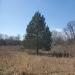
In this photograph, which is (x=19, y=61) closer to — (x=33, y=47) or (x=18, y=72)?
(x=18, y=72)

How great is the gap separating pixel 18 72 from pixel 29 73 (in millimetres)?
484

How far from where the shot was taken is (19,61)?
36.6ft

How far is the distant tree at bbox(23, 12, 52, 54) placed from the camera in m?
39.6

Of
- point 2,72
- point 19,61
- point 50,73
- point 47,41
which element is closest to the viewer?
point 2,72

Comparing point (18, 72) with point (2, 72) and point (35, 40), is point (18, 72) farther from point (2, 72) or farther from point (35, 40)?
point (35, 40)

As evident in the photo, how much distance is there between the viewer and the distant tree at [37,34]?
39.6m

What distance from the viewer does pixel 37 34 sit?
40.7m

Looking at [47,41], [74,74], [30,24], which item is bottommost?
[74,74]

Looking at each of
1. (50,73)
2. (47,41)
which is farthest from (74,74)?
(47,41)

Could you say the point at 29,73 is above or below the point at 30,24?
below

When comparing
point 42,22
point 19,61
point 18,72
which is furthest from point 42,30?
point 18,72

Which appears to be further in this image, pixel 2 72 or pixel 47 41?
pixel 47 41

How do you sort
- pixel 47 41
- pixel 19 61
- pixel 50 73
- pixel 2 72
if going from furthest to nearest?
pixel 47 41 → pixel 19 61 → pixel 50 73 → pixel 2 72

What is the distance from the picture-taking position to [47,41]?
1556 inches
